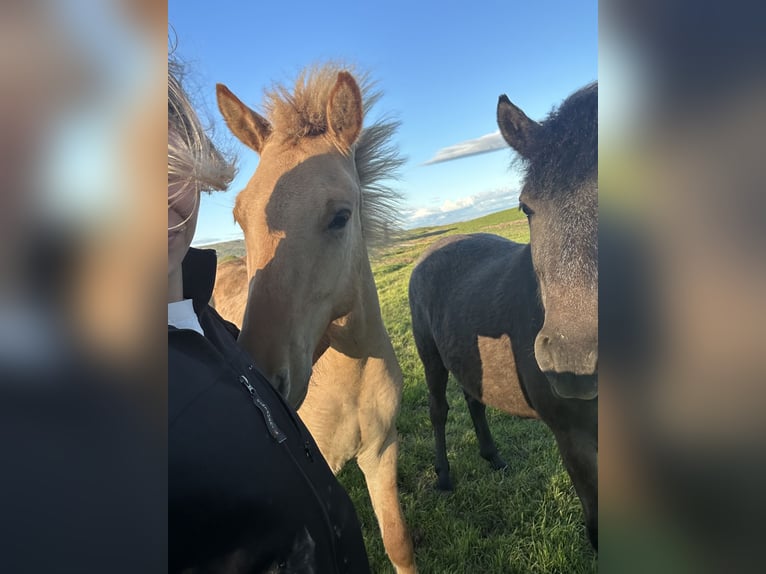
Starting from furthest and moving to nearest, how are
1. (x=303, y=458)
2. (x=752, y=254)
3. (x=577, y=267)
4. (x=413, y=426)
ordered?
(x=413, y=426) < (x=577, y=267) < (x=303, y=458) < (x=752, y=254)

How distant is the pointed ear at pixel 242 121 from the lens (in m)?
2.29

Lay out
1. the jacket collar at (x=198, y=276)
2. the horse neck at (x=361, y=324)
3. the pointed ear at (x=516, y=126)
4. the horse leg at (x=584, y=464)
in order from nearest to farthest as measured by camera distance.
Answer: the jacket collar at (x=198, y=276)
the pointed ear at (x=516, y=126)
the horse leg at (x=584, y=464)
the horse neck at (x=361, y=324)

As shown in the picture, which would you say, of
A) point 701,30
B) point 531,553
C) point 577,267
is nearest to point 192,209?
Answer: point 701,30

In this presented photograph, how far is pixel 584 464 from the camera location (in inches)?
84.3

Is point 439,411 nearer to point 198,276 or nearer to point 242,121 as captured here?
point 242,121

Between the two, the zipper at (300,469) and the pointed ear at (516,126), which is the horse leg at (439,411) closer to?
the pointed ear at (516,126)

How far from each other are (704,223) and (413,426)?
454cm

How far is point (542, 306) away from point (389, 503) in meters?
1.58

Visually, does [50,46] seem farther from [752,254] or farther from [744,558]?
[744,558]

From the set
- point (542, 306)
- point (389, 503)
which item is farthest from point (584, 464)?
point (389, 503)

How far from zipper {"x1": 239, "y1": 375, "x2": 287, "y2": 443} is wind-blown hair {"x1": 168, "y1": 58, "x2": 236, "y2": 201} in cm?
43

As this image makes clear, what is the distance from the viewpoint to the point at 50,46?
43 cm

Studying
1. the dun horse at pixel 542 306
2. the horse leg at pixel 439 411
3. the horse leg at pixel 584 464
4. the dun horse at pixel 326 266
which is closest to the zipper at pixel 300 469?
the dun horse at pixel 326 266

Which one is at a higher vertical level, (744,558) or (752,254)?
(752,254)
